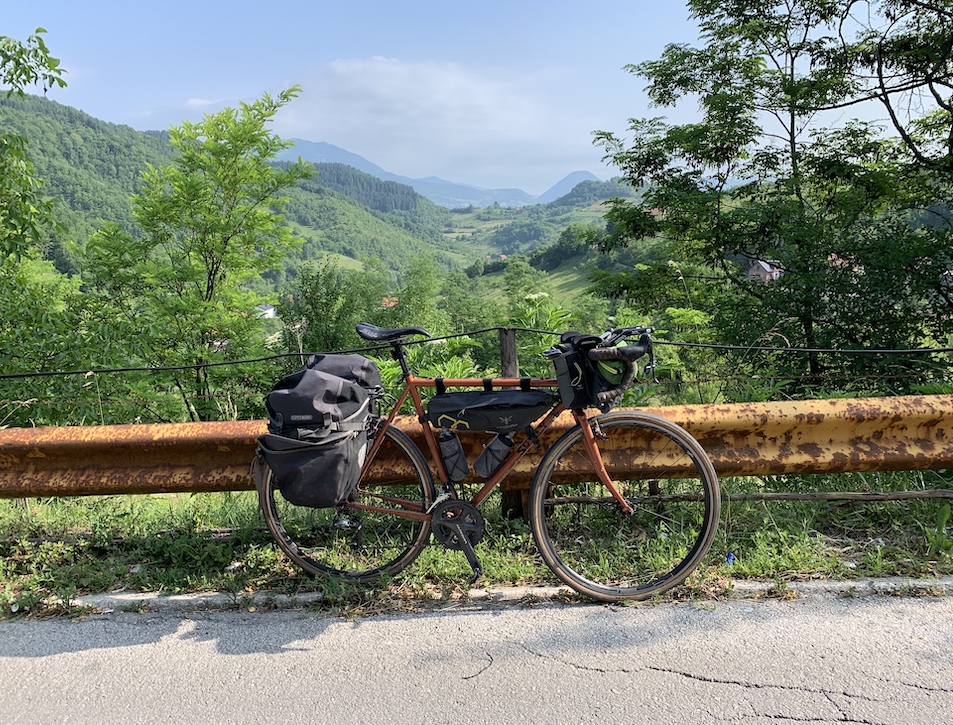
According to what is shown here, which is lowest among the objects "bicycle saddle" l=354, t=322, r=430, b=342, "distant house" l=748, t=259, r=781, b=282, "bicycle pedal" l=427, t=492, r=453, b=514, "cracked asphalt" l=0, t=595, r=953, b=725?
"cracked asphalt" l=0, t=595, r=953, b=725

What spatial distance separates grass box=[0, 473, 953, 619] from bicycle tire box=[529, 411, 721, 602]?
0.47ft

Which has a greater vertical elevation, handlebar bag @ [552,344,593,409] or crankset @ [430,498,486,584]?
handlebar bag @ [552,344,593,409]

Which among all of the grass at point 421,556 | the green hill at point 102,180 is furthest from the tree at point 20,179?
the green hill at point 102,180

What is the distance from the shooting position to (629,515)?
3080 mm

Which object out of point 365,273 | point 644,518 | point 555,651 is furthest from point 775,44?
point 365,273

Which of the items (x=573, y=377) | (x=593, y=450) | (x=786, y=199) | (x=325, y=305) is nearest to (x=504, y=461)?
(x=593, y=450)

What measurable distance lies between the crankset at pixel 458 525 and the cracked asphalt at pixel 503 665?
0.25 m

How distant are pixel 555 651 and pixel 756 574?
1.05 metres

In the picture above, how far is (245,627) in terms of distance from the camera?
2.66m

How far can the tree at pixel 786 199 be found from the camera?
382 inches

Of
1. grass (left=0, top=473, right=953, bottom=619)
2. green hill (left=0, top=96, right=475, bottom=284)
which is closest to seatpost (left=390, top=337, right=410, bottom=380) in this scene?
grass (left=0, top=473, right=953, bottom=619)

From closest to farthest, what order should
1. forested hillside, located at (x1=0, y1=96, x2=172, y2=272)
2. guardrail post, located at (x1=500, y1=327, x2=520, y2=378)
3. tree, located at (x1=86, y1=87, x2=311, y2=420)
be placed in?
guardrail post, located at (x1=500, y1=327, x2=520, y2=378) → tree, located at (x1=86, y1=87, x2=311, y2=420) → forested hillside, located at (x1=0, y1=96, x2=172, y2=272)

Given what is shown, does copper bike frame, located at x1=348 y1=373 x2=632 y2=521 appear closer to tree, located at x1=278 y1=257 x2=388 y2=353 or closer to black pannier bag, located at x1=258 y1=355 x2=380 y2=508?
black pannier bag, located at x1=258 y1=355 x2=380 y2=508

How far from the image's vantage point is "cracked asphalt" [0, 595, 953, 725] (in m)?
2.07
